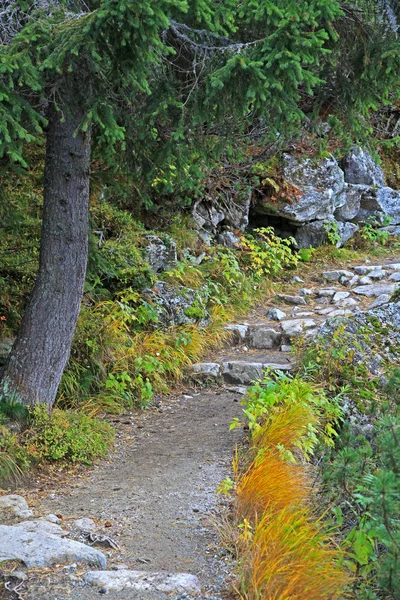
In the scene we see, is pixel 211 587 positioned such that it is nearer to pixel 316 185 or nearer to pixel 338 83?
pixel 338 83

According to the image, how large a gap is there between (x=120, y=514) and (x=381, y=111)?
45.6 ft

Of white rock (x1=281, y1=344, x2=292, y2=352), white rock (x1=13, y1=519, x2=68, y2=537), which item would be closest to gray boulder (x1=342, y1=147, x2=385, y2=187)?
white rock (x1=281, y1=344, x2=292, y2=352)

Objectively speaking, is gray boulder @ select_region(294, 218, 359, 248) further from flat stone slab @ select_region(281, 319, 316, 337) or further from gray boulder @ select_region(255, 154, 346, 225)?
flat stone slab @ select_region(281, 319, 316, 337)

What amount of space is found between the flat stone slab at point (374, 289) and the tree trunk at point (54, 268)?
21.6 feet

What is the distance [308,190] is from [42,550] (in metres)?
10.1

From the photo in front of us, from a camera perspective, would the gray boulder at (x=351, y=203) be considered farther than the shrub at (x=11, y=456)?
Yes

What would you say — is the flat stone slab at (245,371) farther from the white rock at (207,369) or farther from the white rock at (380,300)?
the white rock at (380,300)

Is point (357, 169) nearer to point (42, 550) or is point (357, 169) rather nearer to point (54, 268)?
point (54, 268)

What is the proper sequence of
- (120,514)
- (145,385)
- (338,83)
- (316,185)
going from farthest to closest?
1. (316,185)
2. (145,385)
3. (338,83)
4. (120,514)

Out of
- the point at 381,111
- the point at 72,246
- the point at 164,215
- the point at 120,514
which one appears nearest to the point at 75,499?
the point at 120,514

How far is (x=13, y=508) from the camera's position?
4.22 metres

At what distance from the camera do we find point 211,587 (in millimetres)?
3336

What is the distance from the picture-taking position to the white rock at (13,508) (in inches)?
162

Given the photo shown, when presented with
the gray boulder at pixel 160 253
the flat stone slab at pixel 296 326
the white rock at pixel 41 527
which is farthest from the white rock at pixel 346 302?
the white rock at pixel 41 527
